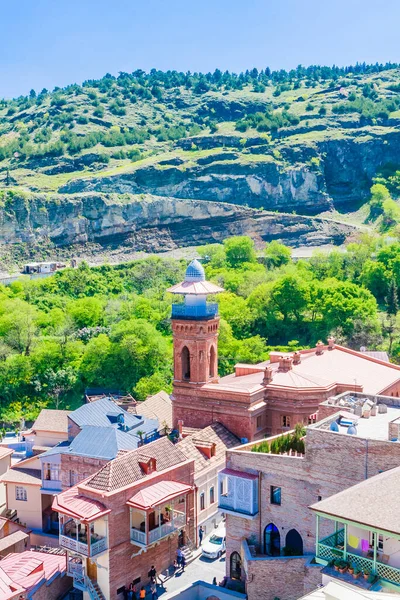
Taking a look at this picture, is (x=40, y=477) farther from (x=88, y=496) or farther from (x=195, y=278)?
(x=195, y=278)

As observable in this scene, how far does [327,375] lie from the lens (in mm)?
38344

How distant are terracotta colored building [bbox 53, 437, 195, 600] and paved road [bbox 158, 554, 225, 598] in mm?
879

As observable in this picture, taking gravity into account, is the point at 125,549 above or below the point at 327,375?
below

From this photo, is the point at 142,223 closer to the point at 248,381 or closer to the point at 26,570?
the point at 248,381

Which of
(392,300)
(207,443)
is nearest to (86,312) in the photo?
(392,300)

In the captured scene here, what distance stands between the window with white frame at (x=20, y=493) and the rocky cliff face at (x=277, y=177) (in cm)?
7923

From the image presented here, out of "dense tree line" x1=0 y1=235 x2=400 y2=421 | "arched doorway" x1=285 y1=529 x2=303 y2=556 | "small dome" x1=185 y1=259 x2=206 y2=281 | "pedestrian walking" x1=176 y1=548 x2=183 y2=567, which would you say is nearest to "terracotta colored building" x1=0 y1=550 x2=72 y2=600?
"pedestrian walking" x1=176 y1=548 x2=183 y2=567

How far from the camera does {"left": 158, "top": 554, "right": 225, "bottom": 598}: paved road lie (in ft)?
92.5

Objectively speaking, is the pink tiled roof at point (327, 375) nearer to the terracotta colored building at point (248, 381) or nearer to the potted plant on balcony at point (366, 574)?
the terracotta colored building at point (248, 381)

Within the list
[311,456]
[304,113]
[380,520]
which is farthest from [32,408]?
[304,113]

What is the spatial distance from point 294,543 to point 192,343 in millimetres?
14982

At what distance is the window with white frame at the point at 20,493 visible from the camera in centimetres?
3644

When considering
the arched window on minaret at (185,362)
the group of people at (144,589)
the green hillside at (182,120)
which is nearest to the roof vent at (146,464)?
the group of people at (144,589)

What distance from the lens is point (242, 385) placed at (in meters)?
36.7
